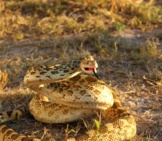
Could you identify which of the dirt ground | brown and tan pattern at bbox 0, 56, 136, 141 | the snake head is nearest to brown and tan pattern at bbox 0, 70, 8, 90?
the dirt ground

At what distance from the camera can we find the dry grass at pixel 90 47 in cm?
527

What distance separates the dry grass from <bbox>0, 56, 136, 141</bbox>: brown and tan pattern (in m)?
0.18

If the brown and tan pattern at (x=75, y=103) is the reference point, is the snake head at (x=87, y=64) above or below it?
above

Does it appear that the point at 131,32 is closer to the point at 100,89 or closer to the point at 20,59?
the point at 20,59

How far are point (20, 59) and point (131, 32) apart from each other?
241 centimetres

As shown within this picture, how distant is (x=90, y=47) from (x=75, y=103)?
3024mm

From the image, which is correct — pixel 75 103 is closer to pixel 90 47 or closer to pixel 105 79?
pixel 105 79

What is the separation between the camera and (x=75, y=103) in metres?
4.66

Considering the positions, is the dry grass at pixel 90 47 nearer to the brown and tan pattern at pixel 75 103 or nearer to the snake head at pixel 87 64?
the brown and tan pattern at pixel 75 103

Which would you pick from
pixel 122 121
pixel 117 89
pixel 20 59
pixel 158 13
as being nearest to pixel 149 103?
pixel 117 89

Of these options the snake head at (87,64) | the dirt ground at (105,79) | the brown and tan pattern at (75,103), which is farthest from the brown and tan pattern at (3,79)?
the snake head at (87,64)

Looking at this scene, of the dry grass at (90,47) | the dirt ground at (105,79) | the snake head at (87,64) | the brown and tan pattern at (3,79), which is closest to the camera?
the snake head at (87,64)

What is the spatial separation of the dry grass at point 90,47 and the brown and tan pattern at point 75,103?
0.58ft

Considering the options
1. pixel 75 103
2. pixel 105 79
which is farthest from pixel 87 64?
pixel 105 79
